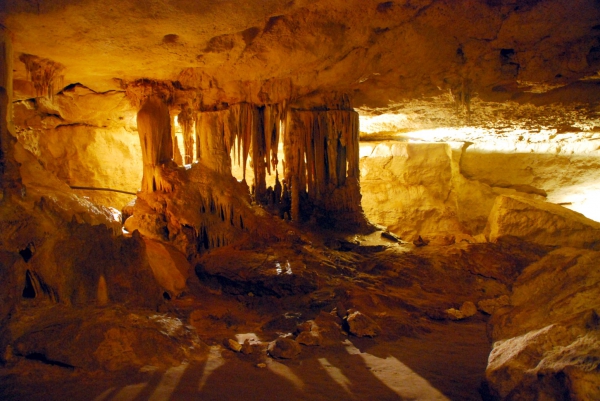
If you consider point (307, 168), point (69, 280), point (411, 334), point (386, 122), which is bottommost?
point (411, 334)

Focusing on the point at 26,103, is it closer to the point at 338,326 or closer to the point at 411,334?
the point at 338,326

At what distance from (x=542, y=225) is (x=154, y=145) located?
22.1 ft

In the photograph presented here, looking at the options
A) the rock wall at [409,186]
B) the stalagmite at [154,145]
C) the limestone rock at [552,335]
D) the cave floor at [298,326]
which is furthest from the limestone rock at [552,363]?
the rock wall at [409,186]

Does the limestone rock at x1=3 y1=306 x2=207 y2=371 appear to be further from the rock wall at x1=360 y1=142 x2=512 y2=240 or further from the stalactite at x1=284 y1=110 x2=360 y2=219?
the rock wall at x1=360 y1=142 x2=512 y2=240

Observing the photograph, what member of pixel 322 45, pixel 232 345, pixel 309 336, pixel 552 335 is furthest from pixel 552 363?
pixel 322 45

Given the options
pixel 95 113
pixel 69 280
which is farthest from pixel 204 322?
pixel 95 113

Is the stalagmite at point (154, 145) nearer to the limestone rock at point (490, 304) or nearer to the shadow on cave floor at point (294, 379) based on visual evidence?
the shadow on cave floor at point (294, 379)

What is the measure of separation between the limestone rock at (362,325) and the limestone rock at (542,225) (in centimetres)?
373

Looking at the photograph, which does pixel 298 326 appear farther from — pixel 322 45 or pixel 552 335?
pixel 322 45

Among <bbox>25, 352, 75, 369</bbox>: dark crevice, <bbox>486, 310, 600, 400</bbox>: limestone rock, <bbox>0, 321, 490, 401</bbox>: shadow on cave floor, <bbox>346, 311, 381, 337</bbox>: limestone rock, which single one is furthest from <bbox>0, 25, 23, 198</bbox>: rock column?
<bbox>486, 310, 600, 400</bbox>: limestone rock

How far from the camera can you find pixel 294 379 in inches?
129

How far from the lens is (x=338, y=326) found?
4.56 metres

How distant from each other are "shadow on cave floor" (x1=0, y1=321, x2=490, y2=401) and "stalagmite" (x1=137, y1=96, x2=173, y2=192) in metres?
3.97

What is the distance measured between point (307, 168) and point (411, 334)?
4558mm
